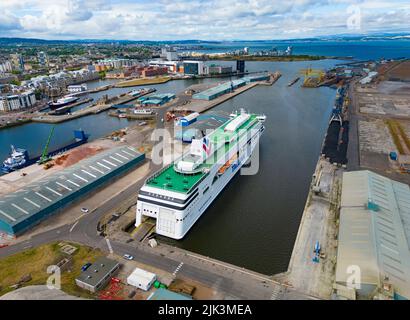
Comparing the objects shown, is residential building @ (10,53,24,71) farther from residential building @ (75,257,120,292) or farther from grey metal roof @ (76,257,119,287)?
residential building @ (75,257,120,292)

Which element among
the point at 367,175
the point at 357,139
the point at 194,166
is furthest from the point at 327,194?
the point at 357,139

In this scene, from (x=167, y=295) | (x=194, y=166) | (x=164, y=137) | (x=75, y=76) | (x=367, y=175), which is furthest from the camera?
(x=75, y=76)

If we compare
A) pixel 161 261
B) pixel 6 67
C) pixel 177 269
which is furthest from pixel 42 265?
pixel 6 67

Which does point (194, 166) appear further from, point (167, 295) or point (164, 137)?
point (164, 137)

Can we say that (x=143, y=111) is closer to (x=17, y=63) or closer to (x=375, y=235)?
(x=375, y=235)

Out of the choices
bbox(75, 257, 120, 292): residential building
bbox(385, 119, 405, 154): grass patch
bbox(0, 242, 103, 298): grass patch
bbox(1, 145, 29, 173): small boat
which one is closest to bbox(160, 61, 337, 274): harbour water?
bbox(75, 257, 120, 292): residential building
